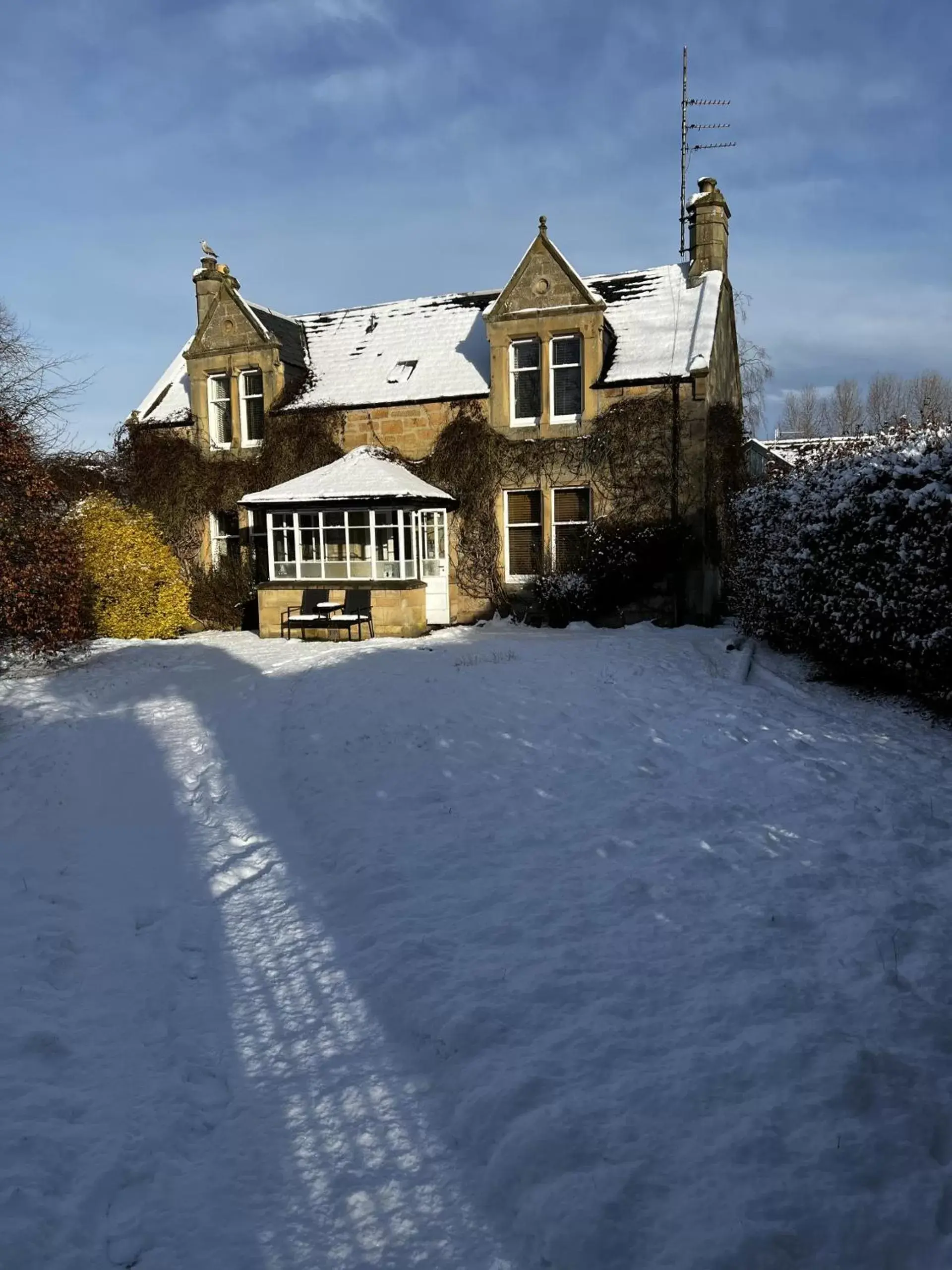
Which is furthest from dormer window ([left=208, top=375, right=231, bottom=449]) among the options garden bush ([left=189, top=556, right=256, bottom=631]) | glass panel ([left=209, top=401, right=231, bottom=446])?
garden bush ([left=189, top=556, right=256, bottom=631])

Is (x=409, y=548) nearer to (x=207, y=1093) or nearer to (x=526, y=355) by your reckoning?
(x=526, y=355)

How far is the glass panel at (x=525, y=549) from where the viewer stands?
62.0 ft

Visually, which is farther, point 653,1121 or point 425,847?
point 425,847

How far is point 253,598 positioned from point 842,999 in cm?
1786

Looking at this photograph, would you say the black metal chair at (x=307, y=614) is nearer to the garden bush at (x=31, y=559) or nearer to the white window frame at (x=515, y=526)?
the white window frame at (x=515, y=526)

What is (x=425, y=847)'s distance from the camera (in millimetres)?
6562

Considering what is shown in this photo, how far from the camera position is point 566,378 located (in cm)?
1861

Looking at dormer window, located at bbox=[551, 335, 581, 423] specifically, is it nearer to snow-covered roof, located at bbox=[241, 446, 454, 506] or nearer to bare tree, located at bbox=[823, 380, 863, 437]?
snow-covered roof, located at bbox=[241, 446, 454, 506]

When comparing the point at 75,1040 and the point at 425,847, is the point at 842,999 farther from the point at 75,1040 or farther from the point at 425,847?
the point at 75,1040

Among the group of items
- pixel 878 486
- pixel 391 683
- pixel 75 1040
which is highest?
pixel 878 486

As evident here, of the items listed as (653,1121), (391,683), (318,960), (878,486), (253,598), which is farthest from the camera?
(253,598)

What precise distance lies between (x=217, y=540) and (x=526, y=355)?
353 inches

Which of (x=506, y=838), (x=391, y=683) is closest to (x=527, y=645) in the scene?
(x=391, y=683)

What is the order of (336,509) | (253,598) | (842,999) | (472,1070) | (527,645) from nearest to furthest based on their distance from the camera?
(472,1070) → (842,999) → (527,645) → (336,509) → (253,598)
